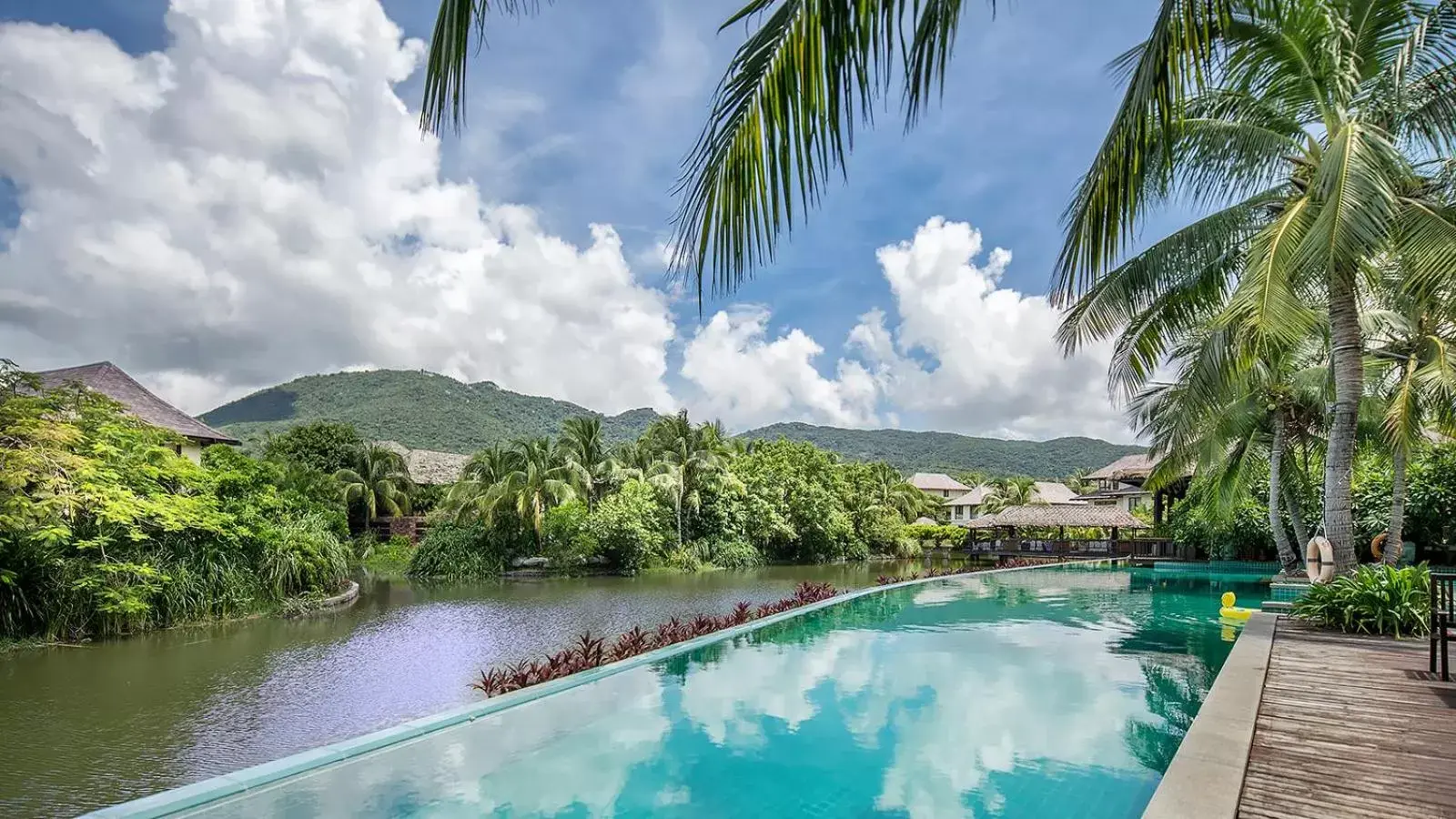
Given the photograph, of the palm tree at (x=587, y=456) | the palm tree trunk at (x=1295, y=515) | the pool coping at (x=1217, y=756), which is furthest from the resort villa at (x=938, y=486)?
the pool coping at (x=1217, y=756)

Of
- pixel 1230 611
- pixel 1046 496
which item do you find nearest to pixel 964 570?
pixel 1230 611

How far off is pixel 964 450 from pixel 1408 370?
311 feet

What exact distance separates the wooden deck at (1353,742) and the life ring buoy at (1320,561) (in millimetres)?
2583

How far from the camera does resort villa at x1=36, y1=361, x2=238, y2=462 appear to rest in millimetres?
17688

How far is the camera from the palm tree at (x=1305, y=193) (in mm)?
4429

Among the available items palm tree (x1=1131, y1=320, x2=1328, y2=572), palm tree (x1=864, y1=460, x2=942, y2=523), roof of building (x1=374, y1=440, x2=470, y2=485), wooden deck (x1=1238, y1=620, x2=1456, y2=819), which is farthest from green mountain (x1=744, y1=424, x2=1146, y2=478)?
wooden deck (x1=1238, y1=620, x2=1456, y2=819)

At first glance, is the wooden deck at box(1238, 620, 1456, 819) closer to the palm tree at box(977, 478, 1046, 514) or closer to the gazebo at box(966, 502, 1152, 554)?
the gazebo at box(966, 502, 1152, 554)

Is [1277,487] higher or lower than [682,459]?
lower

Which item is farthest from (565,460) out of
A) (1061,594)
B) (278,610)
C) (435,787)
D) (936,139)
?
(936,139)

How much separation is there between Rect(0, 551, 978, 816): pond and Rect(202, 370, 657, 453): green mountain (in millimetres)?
41667

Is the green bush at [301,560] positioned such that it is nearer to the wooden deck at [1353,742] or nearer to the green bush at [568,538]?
the green bush at [568,538]

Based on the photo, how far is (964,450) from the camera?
101 m

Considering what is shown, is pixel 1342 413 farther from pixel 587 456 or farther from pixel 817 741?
pixel 587 456

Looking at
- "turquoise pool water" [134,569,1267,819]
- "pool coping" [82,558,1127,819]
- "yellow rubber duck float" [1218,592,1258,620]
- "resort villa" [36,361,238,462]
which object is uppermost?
"resort villa" [36,361,238,462]
